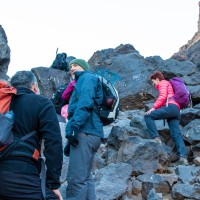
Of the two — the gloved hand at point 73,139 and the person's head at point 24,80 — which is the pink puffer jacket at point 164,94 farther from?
the person's head at point 24,80

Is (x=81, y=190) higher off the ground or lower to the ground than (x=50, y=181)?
lower

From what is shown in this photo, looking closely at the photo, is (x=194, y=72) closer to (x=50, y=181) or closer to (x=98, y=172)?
(x=98, y=172)

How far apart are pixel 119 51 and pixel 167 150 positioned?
19508 mm

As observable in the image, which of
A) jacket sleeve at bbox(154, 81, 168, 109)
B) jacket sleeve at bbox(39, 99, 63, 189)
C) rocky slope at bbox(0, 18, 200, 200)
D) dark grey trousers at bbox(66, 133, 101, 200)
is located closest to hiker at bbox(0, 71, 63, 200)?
jacket sleeve at bbox(39, 99, 63, 189)

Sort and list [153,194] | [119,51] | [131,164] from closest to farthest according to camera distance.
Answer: [153,194], [131,164], [119,51]

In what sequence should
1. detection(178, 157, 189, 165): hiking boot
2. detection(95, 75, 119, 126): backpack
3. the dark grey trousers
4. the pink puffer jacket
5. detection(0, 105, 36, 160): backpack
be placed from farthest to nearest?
the pink puffer jacket < detection(178, 157, 189, 165): hiking boot < detection(95, 75, 119, 126): backpack < the dark grey trousers < detection(0, 105, 36, 160): backpack

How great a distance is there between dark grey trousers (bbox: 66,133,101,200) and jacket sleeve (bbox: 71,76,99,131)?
0.25 meters

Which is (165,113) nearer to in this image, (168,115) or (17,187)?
(168,115)

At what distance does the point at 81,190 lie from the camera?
5.58m

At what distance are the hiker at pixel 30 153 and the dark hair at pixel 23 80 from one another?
48 millimetres

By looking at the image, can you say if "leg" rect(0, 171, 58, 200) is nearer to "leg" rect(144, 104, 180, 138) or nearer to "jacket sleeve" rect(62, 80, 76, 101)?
"jacket sleeve" rect(62, 80, 76, 101)

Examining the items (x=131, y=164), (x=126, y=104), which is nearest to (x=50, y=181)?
(x=131, y=164)

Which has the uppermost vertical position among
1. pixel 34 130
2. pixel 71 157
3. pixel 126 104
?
pixel 34 130

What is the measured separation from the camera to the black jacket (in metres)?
3.90
